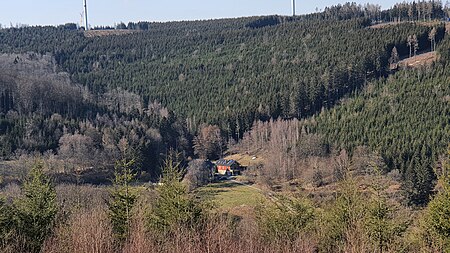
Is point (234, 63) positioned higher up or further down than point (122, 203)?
higher up

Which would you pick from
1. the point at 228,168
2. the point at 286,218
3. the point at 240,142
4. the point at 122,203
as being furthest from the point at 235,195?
the point at 122,203

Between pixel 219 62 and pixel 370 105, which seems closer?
pixel 370 105

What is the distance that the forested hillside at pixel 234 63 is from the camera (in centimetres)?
8381

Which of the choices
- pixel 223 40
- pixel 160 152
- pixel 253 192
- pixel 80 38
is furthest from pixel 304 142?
pixel 80 38

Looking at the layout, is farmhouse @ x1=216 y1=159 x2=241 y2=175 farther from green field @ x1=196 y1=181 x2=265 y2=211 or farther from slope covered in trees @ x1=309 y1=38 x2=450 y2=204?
slope covered in trees @ x1=309 y1=38 x2=450 y2=204

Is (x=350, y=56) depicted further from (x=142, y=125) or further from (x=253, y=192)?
(x=253, y=192)

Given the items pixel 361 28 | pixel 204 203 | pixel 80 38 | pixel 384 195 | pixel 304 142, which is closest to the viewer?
pixel 384 195

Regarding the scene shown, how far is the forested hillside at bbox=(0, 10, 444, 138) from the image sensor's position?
275 feet

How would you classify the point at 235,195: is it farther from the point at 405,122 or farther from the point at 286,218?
the point at 286,218

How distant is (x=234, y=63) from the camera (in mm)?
117750

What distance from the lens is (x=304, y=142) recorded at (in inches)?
2435

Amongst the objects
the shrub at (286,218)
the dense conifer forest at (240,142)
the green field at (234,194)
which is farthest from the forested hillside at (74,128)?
the shrub at (286,218)

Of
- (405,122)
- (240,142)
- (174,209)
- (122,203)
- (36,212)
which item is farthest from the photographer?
(240,142)

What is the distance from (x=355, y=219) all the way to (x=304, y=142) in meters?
44.2
